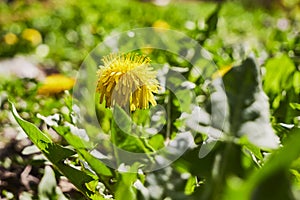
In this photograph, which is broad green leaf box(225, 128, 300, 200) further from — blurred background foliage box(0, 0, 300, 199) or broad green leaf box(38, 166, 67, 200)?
broad green leaf box(38, 166, 67, 200)

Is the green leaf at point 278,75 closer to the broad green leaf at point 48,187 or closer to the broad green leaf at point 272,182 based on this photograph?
the broad green leaf at point 48,187

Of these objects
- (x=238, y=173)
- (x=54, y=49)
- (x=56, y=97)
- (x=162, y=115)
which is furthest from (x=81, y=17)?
(x=238, y=173)

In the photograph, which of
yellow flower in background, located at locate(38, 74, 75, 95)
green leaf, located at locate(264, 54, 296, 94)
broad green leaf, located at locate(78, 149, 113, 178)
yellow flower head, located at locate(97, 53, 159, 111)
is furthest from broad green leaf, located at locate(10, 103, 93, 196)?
yellow flower in background, located at locate(38, 74, 75, 95)

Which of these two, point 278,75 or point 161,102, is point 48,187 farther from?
point 278,75

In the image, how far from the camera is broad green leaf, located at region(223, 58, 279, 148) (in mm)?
1023

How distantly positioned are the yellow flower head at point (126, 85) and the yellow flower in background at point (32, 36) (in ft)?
11.5

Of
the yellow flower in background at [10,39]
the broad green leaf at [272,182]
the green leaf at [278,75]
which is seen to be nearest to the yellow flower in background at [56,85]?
the green leaf at [278,75]

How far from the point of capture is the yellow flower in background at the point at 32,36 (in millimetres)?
4789

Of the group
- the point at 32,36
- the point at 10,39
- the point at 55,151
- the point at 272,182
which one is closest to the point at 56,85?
the point at 55,151

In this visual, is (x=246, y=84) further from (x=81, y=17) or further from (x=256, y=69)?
(x=81, y=17)

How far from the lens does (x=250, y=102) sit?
1.05 metres

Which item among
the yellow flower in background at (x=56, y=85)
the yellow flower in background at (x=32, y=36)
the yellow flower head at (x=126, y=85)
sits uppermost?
the yellow flower head at (x=126, y=85)

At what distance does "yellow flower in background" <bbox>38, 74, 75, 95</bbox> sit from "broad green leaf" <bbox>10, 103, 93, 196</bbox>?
121cm

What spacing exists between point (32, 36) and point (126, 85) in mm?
3666
